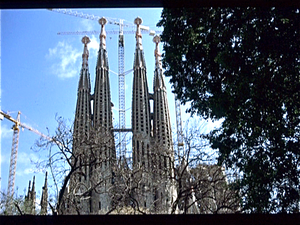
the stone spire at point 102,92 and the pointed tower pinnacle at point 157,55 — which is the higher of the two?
the pointed tower pinnacle at point 157,55

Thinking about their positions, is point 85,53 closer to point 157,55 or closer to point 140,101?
point 157,55

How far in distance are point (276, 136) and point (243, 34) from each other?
2.15m

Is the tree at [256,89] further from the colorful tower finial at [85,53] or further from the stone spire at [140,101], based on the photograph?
the colorful tower finial at [85,53]

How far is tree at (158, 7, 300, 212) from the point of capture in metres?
6.75

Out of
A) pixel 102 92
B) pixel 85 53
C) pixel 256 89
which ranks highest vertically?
pixel 85 53

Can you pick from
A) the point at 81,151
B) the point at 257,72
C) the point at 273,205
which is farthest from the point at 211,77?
the point at 81,151

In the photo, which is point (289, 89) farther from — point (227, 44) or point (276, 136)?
point (227, 44)

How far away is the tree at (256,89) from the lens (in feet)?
22.1

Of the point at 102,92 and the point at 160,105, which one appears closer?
the point at 102,92

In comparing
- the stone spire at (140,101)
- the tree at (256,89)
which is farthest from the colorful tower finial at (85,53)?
the tree at (256,89)

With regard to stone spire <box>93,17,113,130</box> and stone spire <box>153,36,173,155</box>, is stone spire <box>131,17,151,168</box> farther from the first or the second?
stone spire <box>93,17,113,130</box>

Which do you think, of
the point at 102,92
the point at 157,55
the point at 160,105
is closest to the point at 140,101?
the point at 160,105

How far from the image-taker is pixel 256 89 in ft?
22.7

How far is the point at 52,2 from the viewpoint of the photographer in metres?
2.15
